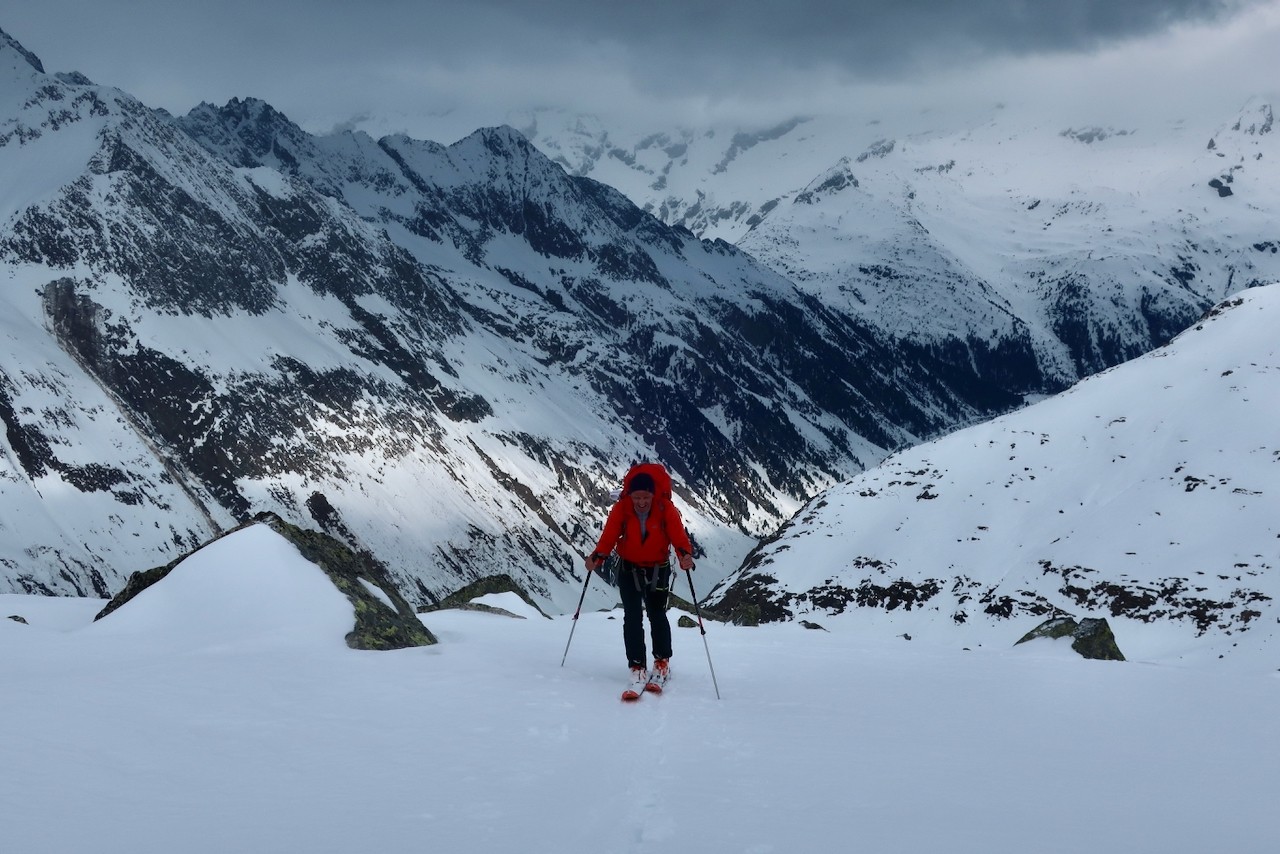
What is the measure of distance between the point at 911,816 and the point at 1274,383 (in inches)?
4425

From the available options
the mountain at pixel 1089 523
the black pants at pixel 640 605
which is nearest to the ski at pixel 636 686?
the black pants at pixel 640 605

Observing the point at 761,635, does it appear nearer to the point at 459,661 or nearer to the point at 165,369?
the point at 459,661

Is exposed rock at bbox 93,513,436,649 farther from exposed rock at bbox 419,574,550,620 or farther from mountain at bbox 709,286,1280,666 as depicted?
mountain at bbox 709,286,1280,666

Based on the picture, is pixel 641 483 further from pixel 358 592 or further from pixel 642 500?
pixel 358 592

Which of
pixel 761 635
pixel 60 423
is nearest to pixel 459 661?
pixel 761 635

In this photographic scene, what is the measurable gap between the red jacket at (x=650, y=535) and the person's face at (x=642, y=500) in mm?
82

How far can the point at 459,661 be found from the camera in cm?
1324

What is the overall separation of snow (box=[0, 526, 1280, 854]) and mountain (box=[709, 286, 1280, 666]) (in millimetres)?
62820

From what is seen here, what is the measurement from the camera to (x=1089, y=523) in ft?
285

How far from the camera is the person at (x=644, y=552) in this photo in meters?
12.8

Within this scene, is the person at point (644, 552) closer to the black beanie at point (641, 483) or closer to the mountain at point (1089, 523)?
the black beanie at point (641, 483)

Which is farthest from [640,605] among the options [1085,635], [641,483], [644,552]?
[1085,635]

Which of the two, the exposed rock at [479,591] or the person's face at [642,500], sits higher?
the person's face at [642,500]

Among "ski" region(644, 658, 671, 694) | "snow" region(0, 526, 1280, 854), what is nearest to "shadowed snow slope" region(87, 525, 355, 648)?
"snow" region(0, 526, 1280, 854)
